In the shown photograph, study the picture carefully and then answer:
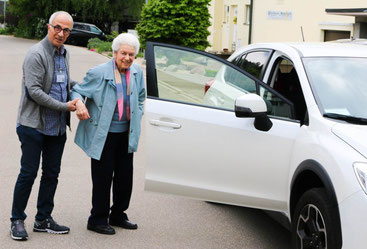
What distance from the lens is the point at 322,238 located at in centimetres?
444

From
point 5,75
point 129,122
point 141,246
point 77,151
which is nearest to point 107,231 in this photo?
point 141,246

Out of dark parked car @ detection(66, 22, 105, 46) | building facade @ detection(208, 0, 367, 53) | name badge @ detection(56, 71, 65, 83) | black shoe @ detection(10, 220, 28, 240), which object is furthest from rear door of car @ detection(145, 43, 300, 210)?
dark parked car @ detection(66, 22, 105, 46)

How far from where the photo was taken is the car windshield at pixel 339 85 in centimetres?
486

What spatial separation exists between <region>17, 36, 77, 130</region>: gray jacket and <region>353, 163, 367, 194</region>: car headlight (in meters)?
2.37

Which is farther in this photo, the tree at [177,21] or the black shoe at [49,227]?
the tree at [177,21]

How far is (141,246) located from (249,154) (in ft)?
4.09

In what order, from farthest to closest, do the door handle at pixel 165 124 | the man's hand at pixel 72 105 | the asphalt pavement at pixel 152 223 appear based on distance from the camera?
the asphalt pavement at pixel 152 223
the man's hand at pixel 72 105
the door handle at pixel 165 124

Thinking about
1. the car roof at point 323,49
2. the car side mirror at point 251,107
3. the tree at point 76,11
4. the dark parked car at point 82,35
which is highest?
the car roof at point 323,49

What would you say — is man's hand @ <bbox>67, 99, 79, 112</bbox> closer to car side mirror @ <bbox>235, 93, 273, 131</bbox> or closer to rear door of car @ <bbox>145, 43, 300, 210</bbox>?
rear door of car @ <bbox>145, 43, 300, 210</bbox>

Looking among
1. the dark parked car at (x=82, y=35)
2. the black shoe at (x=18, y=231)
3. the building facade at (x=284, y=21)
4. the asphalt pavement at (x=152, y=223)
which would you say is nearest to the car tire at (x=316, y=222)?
the asphalt pavement at (x=152, y=223)

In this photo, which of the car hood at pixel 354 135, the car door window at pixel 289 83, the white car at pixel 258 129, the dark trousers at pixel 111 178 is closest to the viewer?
the car hood at pixel 354 135

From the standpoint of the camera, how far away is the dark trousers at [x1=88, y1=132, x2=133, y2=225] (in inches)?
227

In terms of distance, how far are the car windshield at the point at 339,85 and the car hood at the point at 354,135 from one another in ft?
0.63

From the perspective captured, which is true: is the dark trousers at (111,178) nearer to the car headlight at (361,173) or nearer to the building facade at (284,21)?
the car headlight at (361,173)
